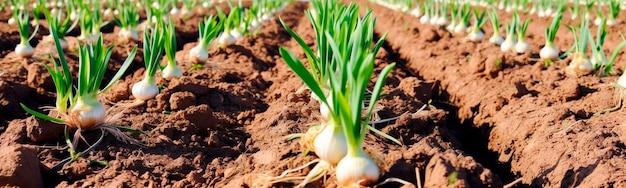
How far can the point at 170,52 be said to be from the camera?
4.32 meters

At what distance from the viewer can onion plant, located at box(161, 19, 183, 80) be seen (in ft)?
13.9

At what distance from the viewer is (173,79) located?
4.21 meters

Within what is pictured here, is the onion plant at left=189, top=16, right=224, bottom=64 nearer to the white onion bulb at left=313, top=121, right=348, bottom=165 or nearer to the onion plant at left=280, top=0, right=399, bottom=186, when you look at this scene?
the onion plant at left=280, top=0, right=399, bottom=186

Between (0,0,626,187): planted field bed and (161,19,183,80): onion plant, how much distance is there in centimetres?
2

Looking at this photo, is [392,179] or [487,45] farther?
[487,45]

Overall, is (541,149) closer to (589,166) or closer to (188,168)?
(589,166)

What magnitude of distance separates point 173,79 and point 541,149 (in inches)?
92.6

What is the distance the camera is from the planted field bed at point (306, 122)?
236 cm

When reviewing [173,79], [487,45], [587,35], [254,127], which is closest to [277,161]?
[254,127]

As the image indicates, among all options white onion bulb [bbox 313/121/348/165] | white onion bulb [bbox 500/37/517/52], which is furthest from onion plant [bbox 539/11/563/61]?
white onion bulb [bbox 313/121/348/165]

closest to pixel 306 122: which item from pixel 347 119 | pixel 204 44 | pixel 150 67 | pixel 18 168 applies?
pixel 150 67

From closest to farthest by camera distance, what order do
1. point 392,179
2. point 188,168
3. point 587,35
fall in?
point 392,179 < point 188,168 < point 587,35

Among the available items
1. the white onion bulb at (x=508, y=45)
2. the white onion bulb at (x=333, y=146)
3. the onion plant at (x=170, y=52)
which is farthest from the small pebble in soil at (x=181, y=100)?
the white onion bulb at (x=508, y=45)

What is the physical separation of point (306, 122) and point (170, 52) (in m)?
1.33
